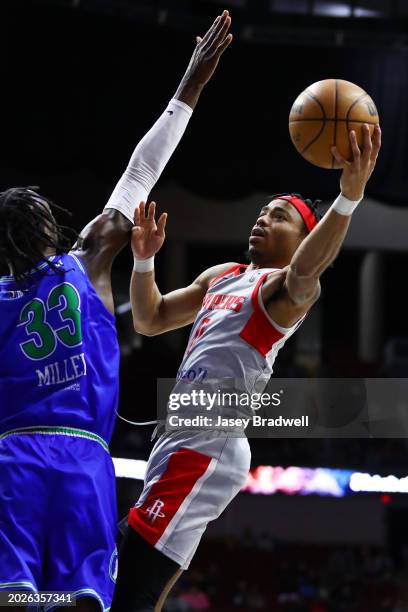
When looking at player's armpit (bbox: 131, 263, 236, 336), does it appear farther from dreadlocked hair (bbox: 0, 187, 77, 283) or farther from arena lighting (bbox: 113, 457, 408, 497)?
arena lighting (bbox: 113, 457, 408, 497)

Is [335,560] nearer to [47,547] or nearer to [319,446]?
[319,446]

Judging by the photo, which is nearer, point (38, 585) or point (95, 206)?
point (38, 585)

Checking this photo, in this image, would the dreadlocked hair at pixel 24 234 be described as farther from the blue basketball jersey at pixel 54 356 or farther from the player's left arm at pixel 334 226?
the player's left arm at pixel 334 226

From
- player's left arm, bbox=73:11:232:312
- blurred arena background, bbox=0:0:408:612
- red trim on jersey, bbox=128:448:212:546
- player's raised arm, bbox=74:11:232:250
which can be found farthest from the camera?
blurred arena background, bbox=0:0:408:612

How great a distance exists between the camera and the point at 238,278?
375 cm

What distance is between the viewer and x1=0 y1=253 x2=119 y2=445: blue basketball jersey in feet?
8.64

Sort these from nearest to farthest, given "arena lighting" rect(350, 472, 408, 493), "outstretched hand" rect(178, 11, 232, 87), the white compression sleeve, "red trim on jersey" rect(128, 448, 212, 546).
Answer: the white compression sleeve → "red trim on jersey" rect(128, 448, 212, 546) → "outstretched hand" rect(178, 11, 232, 87) → "arena lighting" rect(350, 472, 408, 493)

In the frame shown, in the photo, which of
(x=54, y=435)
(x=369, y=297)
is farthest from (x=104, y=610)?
(x=369, y=297)

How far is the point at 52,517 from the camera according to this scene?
2.54 m

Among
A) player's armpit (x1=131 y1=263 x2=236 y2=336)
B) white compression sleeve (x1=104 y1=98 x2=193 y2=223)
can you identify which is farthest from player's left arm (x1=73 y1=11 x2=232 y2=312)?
player's armpit (x1=131 y1=263 x2=236 y2=336)

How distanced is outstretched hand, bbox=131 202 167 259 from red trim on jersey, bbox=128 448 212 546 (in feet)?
2.77

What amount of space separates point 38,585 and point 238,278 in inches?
62.9

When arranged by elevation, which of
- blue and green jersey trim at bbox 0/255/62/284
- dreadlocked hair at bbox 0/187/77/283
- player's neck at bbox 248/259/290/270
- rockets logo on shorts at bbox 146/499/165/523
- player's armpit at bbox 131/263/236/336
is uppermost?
dreadlocked hair at bbox 0/187/77/283

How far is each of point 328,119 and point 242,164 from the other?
7057 mm
